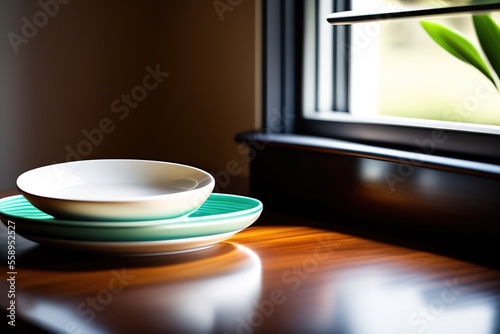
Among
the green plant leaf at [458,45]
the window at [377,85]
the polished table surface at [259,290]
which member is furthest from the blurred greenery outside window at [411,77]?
the polished table surface at [259,290]

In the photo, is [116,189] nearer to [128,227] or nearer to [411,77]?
[128,227]

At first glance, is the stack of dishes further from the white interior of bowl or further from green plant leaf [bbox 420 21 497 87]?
green plant leaf [bbox 420 21 497 87]

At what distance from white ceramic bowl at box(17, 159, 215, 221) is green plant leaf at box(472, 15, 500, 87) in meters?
0.40

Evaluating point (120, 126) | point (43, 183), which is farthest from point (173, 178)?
point (120, 126)

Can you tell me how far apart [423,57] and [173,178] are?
22.0 inches

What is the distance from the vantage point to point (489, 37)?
929mm

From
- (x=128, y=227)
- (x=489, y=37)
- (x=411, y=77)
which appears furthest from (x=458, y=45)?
(x=128, y=227)

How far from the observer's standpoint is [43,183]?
101cm

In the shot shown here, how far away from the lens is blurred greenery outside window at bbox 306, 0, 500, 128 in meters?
1.24

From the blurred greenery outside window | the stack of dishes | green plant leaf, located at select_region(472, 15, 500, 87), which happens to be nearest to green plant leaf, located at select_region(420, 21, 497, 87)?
green plant leaf, located at select_region(472, 15, 500, 87)

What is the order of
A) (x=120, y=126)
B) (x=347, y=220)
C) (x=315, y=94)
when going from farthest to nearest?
(x=120, y=126) < (x=315, y=94) < (x=347, y=220)

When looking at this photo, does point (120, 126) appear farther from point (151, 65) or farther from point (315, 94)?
point (315, 94)

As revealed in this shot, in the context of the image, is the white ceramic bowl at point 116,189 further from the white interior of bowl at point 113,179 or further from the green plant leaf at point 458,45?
the green plant leaf at point 458,45

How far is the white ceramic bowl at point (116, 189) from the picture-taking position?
0.88 meters
